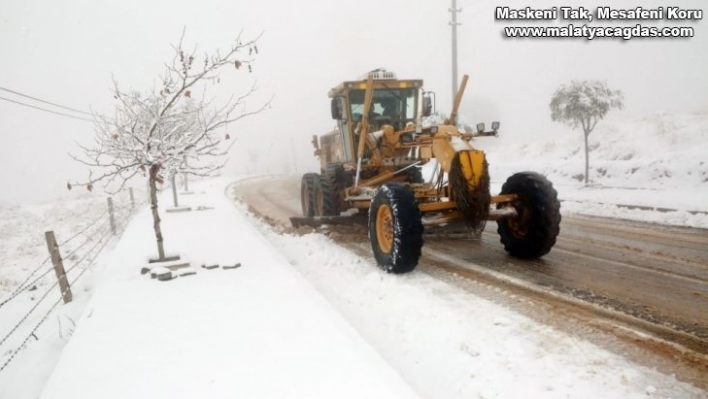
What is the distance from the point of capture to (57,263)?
20.3 feet

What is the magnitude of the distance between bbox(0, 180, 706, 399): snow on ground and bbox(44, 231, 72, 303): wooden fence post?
3.90 feet

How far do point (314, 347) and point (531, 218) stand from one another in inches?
147

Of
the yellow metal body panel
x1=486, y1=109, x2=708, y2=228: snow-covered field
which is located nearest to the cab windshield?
the yellow metal body panel

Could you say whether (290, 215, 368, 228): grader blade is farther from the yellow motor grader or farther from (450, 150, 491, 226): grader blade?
(450, 150, 491, 226): grader blade

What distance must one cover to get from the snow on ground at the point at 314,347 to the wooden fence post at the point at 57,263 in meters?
1.19

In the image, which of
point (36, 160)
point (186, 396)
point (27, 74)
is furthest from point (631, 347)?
point (27, 74)

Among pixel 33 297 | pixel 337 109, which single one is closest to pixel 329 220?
pixel 337 109

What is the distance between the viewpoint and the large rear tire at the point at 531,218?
5.63m

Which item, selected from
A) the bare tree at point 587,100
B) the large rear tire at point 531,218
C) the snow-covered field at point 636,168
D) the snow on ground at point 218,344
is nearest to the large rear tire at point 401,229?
the snow on ground at point 218,344

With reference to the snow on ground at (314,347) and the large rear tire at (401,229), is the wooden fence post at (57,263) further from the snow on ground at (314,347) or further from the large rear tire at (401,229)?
the large rear tire at (401,229)

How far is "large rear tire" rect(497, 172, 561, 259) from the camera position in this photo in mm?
5629

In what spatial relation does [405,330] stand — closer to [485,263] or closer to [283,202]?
[485,263]

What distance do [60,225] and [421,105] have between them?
1865 centimetres

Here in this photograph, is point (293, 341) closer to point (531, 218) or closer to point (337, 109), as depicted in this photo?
point (531, 218)
